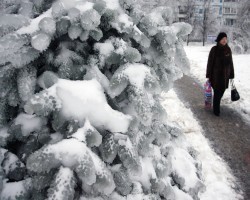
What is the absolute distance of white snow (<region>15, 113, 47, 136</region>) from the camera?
5.64ft

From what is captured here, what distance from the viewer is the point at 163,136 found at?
219 centimetres

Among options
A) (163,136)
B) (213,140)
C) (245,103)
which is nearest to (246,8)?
(245,103)

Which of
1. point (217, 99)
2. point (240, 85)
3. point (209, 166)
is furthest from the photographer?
point (240, 85)

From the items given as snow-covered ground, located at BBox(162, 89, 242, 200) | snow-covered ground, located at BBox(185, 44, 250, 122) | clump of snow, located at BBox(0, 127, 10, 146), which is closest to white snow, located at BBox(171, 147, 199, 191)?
snow-covered ground, located at BBox(162, 89, 242, 200)

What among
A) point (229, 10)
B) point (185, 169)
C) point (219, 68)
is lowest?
point (229, 10)

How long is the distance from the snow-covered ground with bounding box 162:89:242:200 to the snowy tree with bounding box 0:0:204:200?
1239 millimetres

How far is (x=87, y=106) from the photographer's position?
1.59 metres

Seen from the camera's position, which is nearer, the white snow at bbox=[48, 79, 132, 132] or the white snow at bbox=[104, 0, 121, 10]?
the white snow at bbox=[48, 79, 132, 132]

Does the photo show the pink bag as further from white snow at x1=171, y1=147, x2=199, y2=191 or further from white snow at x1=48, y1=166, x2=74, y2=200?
white snow at x1=48, y1=166, x2=74, y2=200

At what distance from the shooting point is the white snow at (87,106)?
Result: 1548 mm

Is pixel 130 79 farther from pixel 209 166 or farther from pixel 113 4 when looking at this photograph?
pixel 209 166

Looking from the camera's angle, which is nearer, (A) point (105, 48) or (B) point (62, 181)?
(B) point (62, 181)

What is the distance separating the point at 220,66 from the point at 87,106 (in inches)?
256

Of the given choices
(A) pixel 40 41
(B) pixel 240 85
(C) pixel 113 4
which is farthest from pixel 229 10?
(A) pixel 40 41
